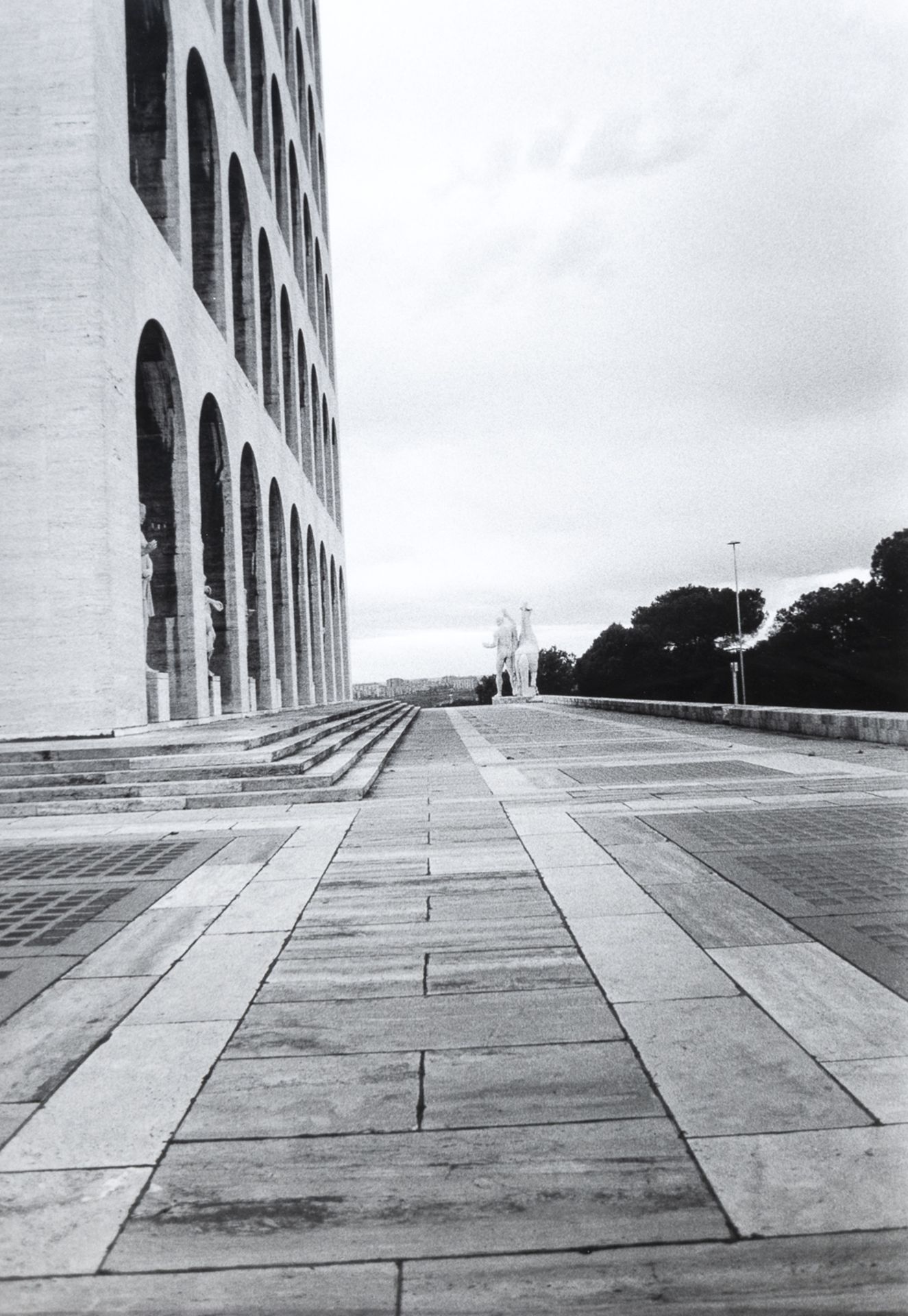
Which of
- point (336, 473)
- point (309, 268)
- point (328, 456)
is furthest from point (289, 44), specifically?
point (336, 473)

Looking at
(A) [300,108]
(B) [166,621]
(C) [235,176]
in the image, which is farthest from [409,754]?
(A) [300,108]

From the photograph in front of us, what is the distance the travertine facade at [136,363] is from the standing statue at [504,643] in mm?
20404

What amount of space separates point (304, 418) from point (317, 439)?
422 cm

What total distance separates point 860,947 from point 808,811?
3793 millimetres

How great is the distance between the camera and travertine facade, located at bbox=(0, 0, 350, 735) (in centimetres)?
1457

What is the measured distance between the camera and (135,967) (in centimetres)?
436

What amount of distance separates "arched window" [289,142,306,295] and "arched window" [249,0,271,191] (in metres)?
5.60

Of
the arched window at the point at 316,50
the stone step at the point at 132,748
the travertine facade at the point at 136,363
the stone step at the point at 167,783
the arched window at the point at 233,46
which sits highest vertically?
the arched window at the point at 316,50

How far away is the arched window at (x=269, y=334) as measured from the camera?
103 ft

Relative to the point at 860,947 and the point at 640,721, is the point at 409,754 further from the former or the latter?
the point at 860,947

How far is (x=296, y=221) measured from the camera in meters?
39.4

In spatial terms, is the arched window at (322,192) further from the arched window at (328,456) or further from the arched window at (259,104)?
the arched window at (259,104)

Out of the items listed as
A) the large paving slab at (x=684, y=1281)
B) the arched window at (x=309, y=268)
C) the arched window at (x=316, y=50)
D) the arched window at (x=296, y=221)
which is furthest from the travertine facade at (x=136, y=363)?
the arched window at (x=316, y=50)

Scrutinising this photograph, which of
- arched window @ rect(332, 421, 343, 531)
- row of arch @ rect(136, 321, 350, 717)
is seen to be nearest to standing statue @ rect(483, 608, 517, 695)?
arched window @ rect(332, 421, 343, 531)
